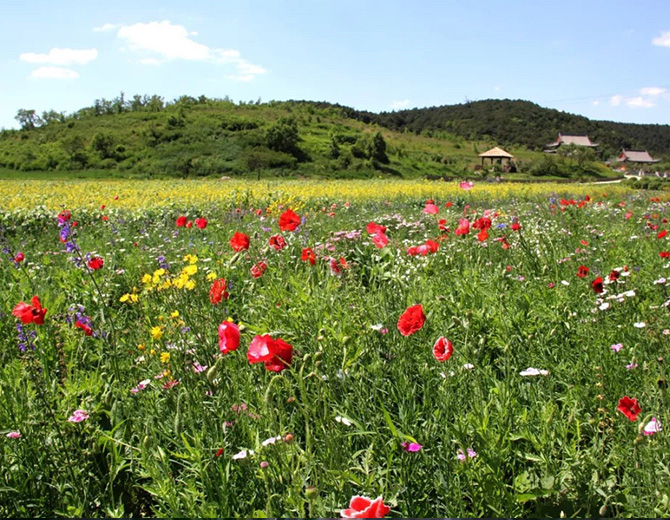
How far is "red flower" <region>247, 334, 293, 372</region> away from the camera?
143 cm

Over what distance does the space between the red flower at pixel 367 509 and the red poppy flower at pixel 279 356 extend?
59 cm

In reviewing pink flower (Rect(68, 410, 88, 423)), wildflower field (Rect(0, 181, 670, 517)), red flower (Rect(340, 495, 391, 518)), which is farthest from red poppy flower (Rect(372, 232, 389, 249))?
red flower (Rect(340, 495, 391, 518))

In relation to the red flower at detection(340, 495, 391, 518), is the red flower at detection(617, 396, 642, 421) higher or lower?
lower

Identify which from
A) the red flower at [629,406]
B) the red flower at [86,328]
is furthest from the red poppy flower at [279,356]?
the red flower at [86,328]

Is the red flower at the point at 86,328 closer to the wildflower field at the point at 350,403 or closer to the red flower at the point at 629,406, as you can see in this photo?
the wildflower field at the point at 350,403

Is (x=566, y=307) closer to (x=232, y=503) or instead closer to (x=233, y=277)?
(x=232, y=503)

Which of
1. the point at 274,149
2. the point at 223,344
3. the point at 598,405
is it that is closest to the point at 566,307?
the point at 598,405

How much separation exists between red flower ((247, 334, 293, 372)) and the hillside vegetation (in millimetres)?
40018

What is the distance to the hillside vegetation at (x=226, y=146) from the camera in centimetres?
4688

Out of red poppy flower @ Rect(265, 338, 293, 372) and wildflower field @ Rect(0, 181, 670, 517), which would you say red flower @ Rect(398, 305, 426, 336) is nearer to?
wildflower field @ Rect(0, 181, 670, 517)

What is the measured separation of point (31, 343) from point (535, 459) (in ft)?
8.60

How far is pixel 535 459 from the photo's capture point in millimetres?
1723

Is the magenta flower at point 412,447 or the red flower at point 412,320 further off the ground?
the red flower at point 412,320

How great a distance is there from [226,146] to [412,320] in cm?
5233
